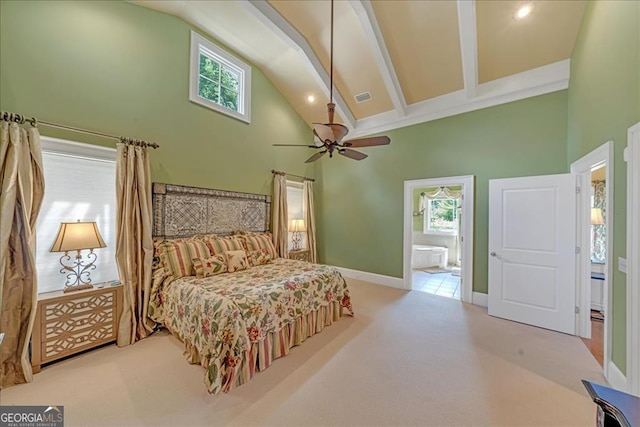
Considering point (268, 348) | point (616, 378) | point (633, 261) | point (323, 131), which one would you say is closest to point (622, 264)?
point (633, 261)

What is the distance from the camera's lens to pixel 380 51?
12.0 feet

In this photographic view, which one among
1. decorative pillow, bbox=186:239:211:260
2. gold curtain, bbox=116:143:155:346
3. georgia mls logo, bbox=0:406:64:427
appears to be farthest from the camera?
decorative pillow, bbox=186:239:211:260

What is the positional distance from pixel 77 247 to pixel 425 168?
197 inches

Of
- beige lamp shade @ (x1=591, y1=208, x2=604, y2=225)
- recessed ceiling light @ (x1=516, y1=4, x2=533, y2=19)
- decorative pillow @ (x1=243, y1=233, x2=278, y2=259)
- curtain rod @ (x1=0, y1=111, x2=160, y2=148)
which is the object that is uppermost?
recessed ceiling light @ (x1=516, y1=4, x2=533, y2=19)

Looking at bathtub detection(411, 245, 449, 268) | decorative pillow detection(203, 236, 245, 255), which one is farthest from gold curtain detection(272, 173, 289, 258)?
bathtub detection(411, 245, 449, 268)

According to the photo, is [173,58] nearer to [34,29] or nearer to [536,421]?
[34,29]

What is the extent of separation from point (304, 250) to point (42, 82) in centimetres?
429

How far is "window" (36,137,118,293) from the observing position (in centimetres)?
242

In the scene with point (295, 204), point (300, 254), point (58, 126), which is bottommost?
point (300, 254)

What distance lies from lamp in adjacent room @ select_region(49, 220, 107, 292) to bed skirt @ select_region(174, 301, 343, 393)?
136cm

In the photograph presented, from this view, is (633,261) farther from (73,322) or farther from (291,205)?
(73,322)

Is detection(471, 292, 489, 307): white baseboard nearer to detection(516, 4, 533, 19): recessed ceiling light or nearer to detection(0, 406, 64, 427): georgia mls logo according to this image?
detection(516, 4, 533, 19): recessed ceiling light

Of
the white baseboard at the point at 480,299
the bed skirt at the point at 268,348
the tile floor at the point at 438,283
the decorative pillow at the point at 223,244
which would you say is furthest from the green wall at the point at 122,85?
the white baseboard at the point at 480,299

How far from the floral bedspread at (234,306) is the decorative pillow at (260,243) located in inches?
27.3
